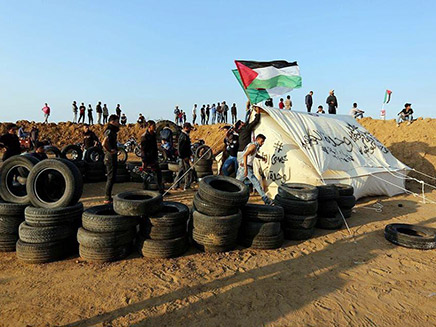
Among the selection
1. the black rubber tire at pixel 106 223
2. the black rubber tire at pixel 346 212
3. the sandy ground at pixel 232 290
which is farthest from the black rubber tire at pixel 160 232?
the black rubber tire at pixel 346 212

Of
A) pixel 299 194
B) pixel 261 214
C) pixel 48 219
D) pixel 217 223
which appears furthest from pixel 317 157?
pixel 48 219

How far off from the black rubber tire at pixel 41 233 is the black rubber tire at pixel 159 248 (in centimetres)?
130

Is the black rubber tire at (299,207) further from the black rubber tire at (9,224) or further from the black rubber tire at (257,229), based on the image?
the black rubber tire at (9,224)

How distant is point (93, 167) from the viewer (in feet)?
33.8

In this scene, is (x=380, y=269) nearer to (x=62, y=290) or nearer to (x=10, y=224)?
(x=62, y=290)

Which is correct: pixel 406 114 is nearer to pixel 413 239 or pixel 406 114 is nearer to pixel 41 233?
pixel 413 239

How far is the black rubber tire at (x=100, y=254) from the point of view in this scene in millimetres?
4211

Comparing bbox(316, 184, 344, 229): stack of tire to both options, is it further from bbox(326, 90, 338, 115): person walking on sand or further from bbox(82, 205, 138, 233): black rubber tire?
bbox(326, 90, 338, 115): person walking on sand

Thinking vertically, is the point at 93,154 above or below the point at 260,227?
above

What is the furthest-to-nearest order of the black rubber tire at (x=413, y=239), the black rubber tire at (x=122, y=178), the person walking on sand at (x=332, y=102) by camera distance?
the person walking on sand at (x=332, y=102) < the black rubber tire at (x=122, y=178) < the black rubber tire at (x=413, y=239)

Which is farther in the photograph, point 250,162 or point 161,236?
point 250,162

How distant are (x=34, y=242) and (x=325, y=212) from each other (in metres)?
6.05

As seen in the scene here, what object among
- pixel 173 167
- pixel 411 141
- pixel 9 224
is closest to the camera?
pixel 9 224

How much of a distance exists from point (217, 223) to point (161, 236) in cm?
100
